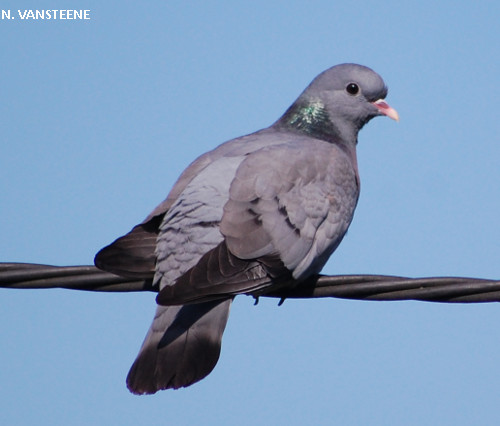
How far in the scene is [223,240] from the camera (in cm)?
505

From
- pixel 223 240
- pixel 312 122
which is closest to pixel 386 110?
pixel 312 122

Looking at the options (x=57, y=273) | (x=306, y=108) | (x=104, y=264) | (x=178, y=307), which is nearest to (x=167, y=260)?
(x=178, y=307)

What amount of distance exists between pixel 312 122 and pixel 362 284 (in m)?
2.83

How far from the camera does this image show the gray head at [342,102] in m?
7.05

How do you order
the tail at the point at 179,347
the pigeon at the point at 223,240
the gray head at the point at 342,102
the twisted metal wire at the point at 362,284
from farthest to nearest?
the gray head at the point at 342,102
the tail at the point at 179,347
the pigeon at the point at 223,240
the twisted metal wire at the point at 362,284

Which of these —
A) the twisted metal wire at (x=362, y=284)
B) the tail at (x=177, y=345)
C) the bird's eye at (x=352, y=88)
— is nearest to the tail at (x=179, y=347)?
the tail at (x=177, y=345)

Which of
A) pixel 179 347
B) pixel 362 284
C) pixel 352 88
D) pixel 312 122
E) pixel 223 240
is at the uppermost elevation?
pixel 352 88

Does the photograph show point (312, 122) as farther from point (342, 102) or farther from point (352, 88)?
point (352, 88)

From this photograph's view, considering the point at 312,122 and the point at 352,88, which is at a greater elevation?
the point at 352,88

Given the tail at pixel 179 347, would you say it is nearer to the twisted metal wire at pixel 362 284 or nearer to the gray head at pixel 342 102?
the twisted metal wire at pixel 362 284

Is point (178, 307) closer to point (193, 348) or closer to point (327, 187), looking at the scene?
point (193, 348)

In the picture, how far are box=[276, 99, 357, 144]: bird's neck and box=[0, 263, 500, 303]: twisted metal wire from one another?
2561 millimetres

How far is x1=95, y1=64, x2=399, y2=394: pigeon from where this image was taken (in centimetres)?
484

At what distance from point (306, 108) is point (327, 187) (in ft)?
4.79
